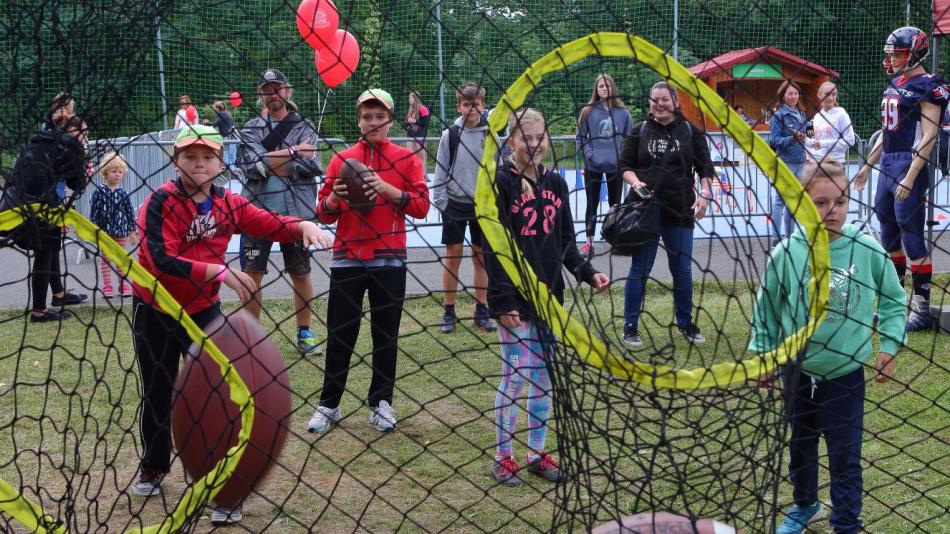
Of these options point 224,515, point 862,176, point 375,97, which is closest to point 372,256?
point 375,97

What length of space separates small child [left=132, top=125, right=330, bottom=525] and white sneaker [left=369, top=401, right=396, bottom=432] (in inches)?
44.3

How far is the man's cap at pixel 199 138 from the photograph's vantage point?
383 centimetres

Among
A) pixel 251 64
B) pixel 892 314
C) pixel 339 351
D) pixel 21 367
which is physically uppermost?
pixel 251 64

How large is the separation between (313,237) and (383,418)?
143 centimetres

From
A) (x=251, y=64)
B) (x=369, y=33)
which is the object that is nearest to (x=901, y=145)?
(x=369, y=33)

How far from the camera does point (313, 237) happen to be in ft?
12.7

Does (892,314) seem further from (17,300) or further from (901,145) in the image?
(17,300)

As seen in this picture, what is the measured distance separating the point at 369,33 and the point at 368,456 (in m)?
1.99

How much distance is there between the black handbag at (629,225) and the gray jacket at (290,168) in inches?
58.7

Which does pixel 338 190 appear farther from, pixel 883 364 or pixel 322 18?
pixel 883 364

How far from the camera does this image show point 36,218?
3.31 m

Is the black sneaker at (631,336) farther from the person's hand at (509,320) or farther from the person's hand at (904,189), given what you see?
the person's hand at (509,320)

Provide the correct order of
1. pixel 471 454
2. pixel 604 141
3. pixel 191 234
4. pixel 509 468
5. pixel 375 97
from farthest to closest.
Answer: pixel 604 141 → pixel 471 454 → pixel 375 97 → pixel 509 468 → pixel 191 234

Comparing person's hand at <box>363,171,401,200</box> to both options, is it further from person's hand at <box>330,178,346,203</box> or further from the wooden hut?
the wooden hut
